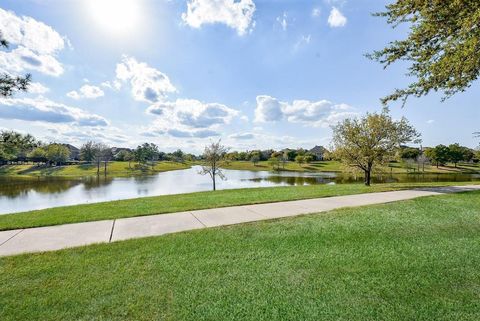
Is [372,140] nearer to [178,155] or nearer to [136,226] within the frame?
[136,226]

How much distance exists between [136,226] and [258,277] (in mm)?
3757

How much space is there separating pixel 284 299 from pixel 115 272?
8.07 feet

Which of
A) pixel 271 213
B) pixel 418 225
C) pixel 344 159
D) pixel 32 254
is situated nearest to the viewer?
pixel 32 254

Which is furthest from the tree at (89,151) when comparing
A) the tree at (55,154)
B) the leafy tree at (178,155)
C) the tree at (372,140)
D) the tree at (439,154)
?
the tree at (439,154)

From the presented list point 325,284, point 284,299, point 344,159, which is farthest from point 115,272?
point 344,159

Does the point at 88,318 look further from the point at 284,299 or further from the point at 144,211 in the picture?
the point at 144,211

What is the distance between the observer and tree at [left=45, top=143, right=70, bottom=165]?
226 ft

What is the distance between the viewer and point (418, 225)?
6.23 meters

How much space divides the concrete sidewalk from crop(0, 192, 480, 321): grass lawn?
0.58 metres

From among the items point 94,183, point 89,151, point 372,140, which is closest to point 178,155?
point 89,151

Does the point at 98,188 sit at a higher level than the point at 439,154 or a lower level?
lower

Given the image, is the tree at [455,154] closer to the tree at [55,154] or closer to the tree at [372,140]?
the tree at [372,140]

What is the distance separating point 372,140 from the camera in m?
16.8

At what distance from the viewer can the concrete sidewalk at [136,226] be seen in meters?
5.24
